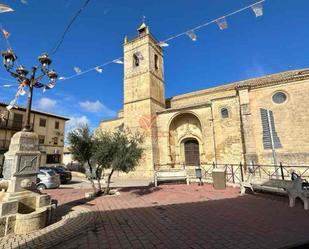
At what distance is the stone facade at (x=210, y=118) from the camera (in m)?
15.4

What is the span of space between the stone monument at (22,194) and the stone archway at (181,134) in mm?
15643

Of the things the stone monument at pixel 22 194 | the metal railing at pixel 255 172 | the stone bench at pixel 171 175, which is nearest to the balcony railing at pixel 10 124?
the stone bench at pixel 171 175

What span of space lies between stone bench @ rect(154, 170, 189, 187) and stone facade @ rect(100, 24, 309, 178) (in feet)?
21.9

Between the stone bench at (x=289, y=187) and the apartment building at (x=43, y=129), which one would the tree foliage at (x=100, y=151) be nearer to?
the stone bench at (x=289, y=187)

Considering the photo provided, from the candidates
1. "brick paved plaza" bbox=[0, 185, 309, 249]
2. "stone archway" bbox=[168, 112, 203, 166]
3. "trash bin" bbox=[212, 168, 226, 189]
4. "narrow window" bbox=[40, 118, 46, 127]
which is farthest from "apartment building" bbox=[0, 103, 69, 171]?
"trash bin" bbox=[212, 168, 226, 189]

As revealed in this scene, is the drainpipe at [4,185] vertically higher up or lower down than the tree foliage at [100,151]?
lower down

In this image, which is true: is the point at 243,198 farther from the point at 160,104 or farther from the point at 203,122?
the point at 160,104

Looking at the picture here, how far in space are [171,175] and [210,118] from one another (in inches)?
352

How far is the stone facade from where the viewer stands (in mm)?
15438

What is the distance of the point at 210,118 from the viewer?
1858 cm

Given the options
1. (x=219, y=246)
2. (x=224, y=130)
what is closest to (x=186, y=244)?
(x=219, y=246)

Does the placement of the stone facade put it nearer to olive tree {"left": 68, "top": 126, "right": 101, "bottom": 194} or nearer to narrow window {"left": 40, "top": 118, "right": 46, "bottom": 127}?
olive tree {"left": 68, "top": 126, "right": 101, "bottom": 194}

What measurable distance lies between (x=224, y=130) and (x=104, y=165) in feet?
41.1

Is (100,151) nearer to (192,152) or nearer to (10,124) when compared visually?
(192,152)
